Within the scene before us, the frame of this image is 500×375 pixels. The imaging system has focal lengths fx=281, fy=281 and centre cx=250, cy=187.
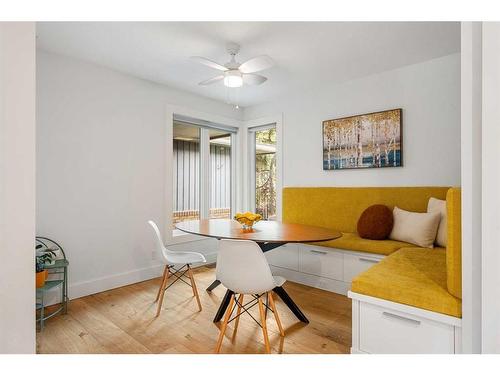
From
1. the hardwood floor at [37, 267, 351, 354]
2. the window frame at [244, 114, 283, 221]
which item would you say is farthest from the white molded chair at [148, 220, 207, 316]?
the window frame at [244, 114, 283, 221]

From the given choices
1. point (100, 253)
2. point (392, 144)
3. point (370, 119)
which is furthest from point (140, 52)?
point (392, 144)

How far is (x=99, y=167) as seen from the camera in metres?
2.98

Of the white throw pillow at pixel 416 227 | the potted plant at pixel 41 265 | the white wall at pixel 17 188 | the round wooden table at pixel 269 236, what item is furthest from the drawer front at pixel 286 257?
the white wall at pixel 17 188

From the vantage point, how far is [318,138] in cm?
375

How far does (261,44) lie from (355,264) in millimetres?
2280

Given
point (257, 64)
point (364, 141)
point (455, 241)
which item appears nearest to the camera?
point (455, 241)

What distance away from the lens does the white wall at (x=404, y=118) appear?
2807mm

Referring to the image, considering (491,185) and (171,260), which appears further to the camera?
(171,260)

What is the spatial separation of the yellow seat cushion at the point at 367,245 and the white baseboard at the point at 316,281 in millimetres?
383

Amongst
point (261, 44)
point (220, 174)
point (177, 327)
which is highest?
point (261, 44)

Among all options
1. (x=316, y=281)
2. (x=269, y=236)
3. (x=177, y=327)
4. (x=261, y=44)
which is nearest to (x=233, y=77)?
(x=261, y=44)

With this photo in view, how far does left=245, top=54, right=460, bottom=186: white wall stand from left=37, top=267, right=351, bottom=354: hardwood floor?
148 cm

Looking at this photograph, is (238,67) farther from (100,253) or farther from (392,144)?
(100,253)

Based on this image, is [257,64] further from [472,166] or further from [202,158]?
[202,158]
